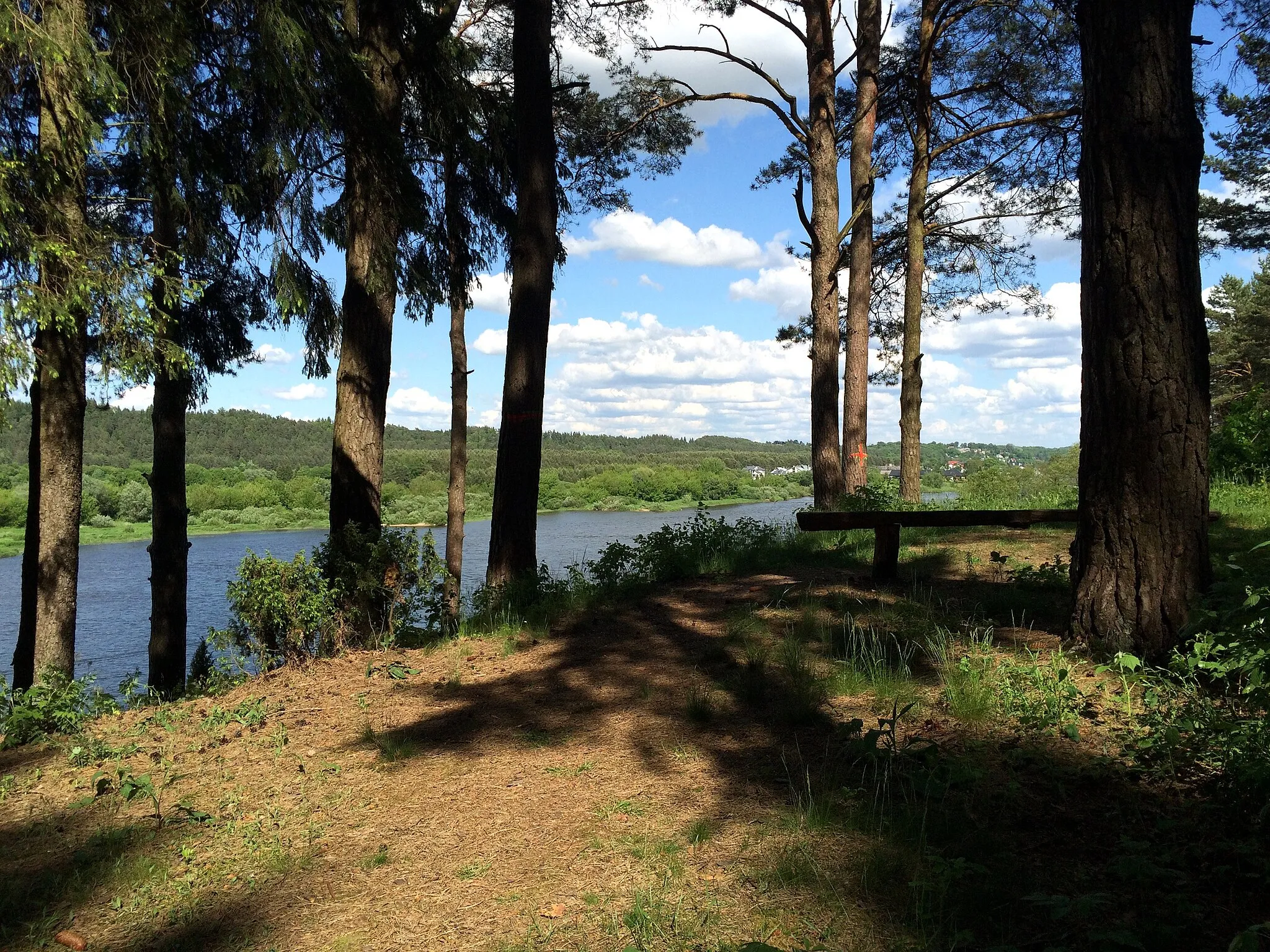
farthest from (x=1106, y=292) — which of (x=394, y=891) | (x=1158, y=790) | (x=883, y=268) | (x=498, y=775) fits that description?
(x=883, y=268)

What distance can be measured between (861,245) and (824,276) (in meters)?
Result: 1.34

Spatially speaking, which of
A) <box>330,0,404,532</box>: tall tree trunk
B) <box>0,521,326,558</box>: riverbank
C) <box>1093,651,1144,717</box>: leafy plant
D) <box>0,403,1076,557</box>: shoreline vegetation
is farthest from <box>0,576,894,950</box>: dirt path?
<box>0,521,326,558</box>: riverbank

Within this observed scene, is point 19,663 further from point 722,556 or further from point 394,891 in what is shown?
point 394,891

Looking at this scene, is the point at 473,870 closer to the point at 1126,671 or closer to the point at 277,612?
the point at 1126,671

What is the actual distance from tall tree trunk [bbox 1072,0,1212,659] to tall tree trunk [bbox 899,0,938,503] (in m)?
9.04

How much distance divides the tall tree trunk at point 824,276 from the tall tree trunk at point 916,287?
6.57ft

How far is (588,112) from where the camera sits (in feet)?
42.4

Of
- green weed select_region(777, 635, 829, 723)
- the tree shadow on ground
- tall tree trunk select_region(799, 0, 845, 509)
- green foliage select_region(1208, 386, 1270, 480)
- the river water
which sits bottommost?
the river water

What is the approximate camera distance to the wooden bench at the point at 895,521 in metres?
5.64

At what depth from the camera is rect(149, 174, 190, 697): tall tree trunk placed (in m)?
9.19

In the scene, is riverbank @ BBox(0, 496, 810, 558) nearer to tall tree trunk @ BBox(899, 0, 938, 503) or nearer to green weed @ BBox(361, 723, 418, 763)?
tall tree trunk @ BBox(899, 0, 938, 503)

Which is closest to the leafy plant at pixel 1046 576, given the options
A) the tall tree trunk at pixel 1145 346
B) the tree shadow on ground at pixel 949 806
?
the tree shadow on ground at pixel 949 806

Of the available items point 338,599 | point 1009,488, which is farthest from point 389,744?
point 1009,488

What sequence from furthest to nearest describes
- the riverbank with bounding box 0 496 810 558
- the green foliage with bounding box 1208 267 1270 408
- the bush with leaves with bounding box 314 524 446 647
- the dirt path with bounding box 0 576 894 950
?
the riverbank with bounding box 0 496 810 558 → the green foliage with bounding box 1208 267 1270 408 → the bush with leaves with bounding box 314 524 446 647 → the dirt path with bounding box 0 576 894 950
